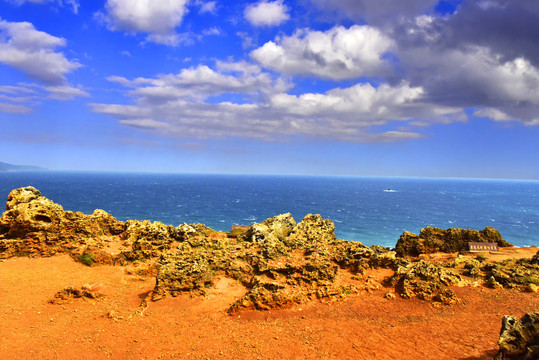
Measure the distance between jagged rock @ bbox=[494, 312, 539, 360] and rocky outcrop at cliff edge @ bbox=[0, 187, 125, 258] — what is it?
1171 inches

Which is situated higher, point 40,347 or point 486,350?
point 486,350

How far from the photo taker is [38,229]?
25.8 m

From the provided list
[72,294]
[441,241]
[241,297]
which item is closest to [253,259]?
[241,297]

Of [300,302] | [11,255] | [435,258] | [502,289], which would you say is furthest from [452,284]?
[11,255]

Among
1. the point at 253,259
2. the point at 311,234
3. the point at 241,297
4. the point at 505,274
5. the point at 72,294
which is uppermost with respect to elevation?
the point at 311,234

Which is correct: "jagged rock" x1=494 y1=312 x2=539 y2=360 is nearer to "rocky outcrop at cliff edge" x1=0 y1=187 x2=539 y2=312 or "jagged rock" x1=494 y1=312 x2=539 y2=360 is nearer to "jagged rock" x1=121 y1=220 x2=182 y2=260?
"rocky outcrop at cliff edge" x1=0 y1=187 x2=539 y2=312

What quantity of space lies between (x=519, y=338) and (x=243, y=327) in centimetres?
1151

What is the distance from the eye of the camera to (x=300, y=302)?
1712 centimetres

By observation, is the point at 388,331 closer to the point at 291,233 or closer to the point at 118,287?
the point at 291,233

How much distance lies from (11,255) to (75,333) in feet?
54.7

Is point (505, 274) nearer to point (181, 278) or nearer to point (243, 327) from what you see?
point (243, 327)

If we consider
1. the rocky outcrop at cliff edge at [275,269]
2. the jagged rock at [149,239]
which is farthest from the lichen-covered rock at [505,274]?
the jagged rock at [149,239]

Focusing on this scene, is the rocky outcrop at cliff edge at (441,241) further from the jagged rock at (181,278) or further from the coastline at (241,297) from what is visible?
the jagged rock at (181,278)

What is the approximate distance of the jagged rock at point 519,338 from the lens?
28.4ft
